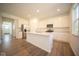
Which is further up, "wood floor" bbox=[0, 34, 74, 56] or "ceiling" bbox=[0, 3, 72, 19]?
"ceiling" bbox=[0, 3, 72, 19]

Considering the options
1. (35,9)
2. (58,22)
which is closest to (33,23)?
(35,9)

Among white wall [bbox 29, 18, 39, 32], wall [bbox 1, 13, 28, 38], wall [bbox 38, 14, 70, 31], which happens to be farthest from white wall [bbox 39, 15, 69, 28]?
wall [bbox 1, 13, 28, 38]

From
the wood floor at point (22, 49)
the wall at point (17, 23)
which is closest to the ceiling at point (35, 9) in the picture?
the wall at point (17, 23)

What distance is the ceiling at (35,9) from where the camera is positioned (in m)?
2.05

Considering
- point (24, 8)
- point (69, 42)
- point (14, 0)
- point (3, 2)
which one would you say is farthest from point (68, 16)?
point (3, 2)

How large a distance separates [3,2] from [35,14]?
2.60ft

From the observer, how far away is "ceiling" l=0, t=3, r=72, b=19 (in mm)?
2055

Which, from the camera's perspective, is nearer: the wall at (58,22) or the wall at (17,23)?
the wall at (58,22)

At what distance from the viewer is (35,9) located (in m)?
2.15

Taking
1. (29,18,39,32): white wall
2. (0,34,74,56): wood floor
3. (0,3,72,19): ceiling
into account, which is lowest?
(0,34,74,56): wood floor

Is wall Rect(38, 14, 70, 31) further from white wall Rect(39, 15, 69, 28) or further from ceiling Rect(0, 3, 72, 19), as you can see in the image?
ceiling Rect(0, 3, 72, 19)

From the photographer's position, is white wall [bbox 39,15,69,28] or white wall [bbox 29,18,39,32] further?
white wall [bbox 29,18,39,32]

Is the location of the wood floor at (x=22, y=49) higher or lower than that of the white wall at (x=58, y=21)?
lower

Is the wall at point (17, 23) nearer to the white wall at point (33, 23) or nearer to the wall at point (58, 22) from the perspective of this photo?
the white wall at point (33, 23)
